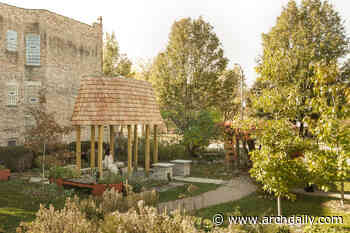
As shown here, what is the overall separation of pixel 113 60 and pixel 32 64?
48.2 feet

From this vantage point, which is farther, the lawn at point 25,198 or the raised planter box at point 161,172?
the raised planter box at point 161,172

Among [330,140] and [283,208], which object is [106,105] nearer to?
[283,208]

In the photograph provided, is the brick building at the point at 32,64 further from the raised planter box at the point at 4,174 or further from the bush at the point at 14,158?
the raised planter box at the point at 4,174

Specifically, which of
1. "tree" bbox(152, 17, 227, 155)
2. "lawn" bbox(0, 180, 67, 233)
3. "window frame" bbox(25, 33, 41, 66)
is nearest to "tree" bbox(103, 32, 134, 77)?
"tree" bbox(152, 17, 227, 155)

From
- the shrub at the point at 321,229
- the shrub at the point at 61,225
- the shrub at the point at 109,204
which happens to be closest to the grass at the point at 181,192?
the shrub at the point at 109,204

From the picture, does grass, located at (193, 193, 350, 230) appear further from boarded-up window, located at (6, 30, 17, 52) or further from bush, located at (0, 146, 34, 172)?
boarded-up window, located at (6, 30, 17, 52)

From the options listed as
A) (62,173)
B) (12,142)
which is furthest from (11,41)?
(62,173)

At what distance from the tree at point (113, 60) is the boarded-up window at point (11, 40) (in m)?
14.9

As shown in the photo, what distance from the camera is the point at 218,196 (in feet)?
36.5

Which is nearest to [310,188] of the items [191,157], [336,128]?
[336,128]

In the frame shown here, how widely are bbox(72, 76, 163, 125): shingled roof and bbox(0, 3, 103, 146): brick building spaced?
7611 mm

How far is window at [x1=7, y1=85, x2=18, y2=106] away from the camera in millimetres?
19328

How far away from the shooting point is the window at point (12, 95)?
1933cm

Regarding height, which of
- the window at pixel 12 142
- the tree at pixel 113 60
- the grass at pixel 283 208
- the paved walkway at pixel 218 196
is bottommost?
the paved walkway at pixel 218 196
